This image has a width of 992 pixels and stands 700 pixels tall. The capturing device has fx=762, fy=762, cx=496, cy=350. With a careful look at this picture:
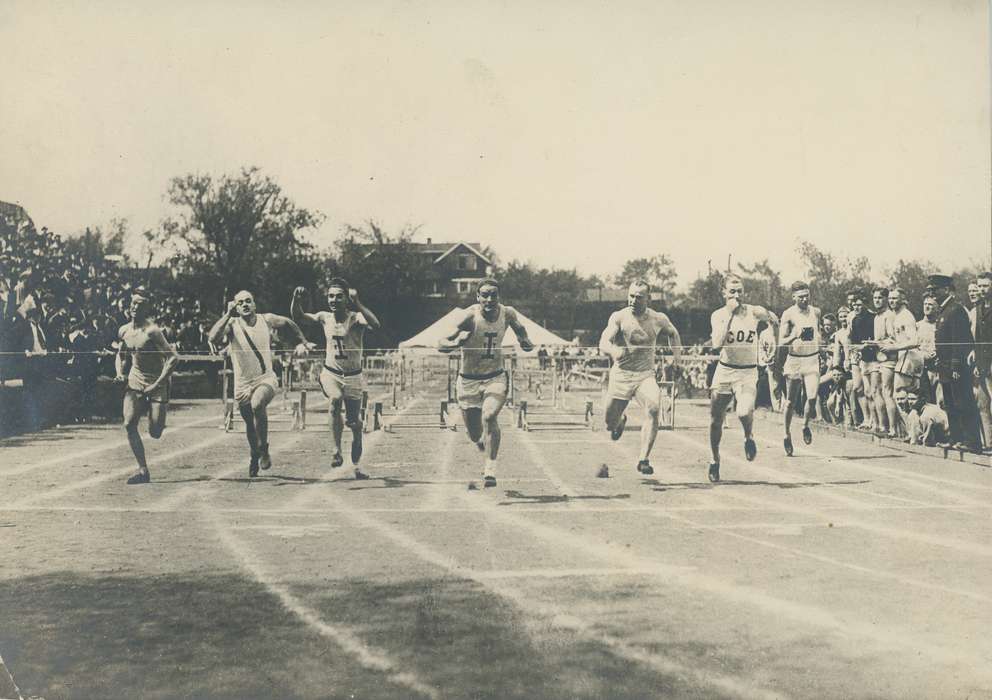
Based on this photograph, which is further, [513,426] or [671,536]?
[513,426]

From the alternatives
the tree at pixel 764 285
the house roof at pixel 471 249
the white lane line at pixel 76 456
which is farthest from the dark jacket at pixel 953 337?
the white lane line at pixel 76 456

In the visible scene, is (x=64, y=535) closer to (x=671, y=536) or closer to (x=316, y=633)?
(x=316, y=633)

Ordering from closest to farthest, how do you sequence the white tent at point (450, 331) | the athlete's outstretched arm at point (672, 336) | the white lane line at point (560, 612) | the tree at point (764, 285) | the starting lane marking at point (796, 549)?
the white lane line at point (560, 612)
the starting lane marking at point (796, 549)
the white tent at point (450, 331)
the athlete's outstretched arm at point (672, 336)
the tree at point (764, 285)

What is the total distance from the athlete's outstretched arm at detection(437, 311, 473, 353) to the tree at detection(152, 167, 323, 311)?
716 millimetres

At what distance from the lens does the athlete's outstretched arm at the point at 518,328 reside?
3.82 m

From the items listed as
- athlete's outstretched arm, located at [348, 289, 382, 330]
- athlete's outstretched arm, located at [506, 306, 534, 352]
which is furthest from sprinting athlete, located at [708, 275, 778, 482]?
athlete's outstretched arm, located at [348, 289, 382, 330]

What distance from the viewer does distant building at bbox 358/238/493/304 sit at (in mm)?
3691

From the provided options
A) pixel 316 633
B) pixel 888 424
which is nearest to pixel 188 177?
pixel 316 633

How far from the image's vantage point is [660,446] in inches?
157

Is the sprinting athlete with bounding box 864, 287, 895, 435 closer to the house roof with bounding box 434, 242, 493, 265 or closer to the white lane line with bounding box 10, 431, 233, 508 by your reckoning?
the house roof with bounding box 434, 242, 493, 265

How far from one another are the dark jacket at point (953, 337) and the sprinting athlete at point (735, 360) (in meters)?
0.92

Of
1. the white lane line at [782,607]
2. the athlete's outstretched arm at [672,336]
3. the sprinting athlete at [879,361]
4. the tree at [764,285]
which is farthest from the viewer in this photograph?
the sprinting athlete at [879,361]

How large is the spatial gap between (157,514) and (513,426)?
6.00ft

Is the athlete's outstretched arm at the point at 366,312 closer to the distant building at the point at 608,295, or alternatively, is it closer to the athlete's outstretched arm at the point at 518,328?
the athlete's outstretched arm at the point at 518,328
